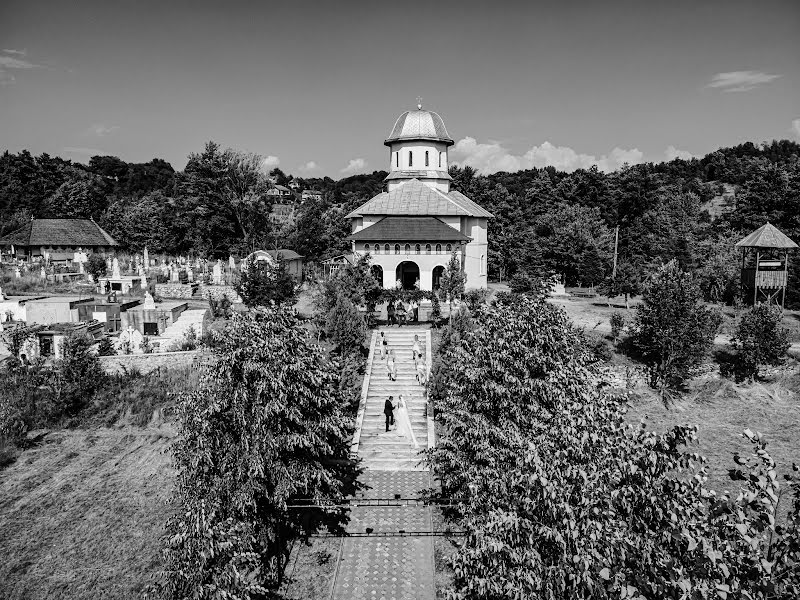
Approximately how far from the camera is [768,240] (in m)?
28.4

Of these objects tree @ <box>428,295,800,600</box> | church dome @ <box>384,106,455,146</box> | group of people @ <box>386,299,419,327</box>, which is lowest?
tree @ <box>428,295,800,600</box>

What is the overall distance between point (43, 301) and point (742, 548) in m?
25.8

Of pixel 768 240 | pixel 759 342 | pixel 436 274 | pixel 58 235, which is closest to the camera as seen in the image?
pixel 759 342

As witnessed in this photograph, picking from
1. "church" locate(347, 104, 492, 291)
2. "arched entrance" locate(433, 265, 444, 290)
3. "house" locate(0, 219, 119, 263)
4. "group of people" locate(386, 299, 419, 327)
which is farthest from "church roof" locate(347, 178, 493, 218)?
"house" locate(0, 219, 119, 263)

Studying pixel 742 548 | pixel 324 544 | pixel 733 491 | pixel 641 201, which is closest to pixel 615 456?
pixel 742 548

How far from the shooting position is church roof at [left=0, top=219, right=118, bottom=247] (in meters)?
40.9

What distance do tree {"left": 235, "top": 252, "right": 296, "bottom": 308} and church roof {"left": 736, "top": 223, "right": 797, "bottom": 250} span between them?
21.5m

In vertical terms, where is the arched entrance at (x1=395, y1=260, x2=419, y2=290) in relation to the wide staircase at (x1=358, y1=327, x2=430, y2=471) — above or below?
above

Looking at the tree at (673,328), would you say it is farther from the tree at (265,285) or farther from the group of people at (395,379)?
the tree at (265,285)

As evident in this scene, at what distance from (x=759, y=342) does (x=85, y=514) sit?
2190 cm

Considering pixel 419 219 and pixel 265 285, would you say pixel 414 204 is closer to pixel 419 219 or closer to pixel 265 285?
pixel 419 219

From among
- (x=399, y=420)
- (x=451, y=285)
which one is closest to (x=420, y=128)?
Result: (x=451, y=285)

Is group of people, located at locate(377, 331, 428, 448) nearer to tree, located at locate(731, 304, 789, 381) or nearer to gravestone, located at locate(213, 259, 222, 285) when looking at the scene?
tree, located at locate(731, 304, 789, 381)

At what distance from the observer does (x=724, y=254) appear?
3784cm
